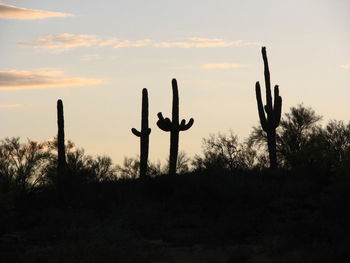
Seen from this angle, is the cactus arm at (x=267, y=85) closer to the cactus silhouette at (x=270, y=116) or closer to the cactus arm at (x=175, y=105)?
the cactus silhouette at (x=270, y=116)

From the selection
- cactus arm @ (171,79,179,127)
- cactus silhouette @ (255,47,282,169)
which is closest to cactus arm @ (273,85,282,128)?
cactus silhouette @ (255,47,282,169)

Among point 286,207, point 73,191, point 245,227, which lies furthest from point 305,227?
point 73,191

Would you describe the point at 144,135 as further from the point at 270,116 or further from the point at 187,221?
the point at 187,221

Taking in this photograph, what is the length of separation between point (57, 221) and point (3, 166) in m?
11.6

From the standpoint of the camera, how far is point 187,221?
2806 centimetres

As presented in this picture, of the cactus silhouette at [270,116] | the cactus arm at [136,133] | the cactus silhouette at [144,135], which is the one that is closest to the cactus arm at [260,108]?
the cactus silhouette at [270,116]

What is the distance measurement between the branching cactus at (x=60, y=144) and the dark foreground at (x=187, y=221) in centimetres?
122

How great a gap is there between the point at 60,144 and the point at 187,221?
428 inches

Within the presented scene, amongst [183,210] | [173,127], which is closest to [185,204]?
[183,210]

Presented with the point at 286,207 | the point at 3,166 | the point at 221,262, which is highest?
the point at 3,166

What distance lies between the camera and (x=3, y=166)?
39.5 metres

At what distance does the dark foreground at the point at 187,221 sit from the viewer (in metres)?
20.9

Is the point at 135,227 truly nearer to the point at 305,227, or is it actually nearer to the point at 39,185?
the point at 305,227

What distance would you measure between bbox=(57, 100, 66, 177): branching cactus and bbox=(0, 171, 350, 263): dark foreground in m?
1.22
